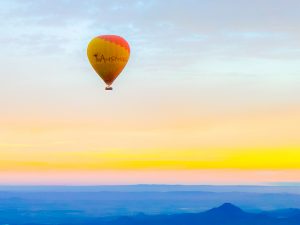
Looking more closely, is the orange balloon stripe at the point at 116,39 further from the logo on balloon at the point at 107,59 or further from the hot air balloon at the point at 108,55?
the logo on balloon at the point at 107,59

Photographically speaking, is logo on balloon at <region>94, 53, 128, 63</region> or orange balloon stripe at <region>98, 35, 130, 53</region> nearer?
orange balloon stripe at <region>98, 35, 130, 53</region>

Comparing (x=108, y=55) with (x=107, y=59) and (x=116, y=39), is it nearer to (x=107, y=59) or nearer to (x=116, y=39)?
(x=107, y=59)

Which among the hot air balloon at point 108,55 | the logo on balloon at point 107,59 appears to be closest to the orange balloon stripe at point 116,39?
the hot air balloon at point 108,55

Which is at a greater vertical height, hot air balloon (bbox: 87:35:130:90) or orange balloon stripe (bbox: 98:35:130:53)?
orange balloon stripe (bbox: 98:35:130:53)

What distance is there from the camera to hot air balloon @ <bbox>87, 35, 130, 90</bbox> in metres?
102

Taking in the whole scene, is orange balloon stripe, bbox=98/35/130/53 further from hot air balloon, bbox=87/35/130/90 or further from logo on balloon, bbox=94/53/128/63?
logo on balloon, bbox=94/53/128/63

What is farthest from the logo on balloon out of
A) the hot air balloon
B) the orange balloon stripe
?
the orange balloon stripe

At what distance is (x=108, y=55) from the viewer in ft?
334

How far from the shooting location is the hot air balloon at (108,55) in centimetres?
10200

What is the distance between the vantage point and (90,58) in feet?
341

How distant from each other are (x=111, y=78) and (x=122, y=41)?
206 inches

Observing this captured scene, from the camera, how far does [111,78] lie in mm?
104375

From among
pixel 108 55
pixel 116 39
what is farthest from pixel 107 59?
pixel 116 39

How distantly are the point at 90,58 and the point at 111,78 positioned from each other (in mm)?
3819
